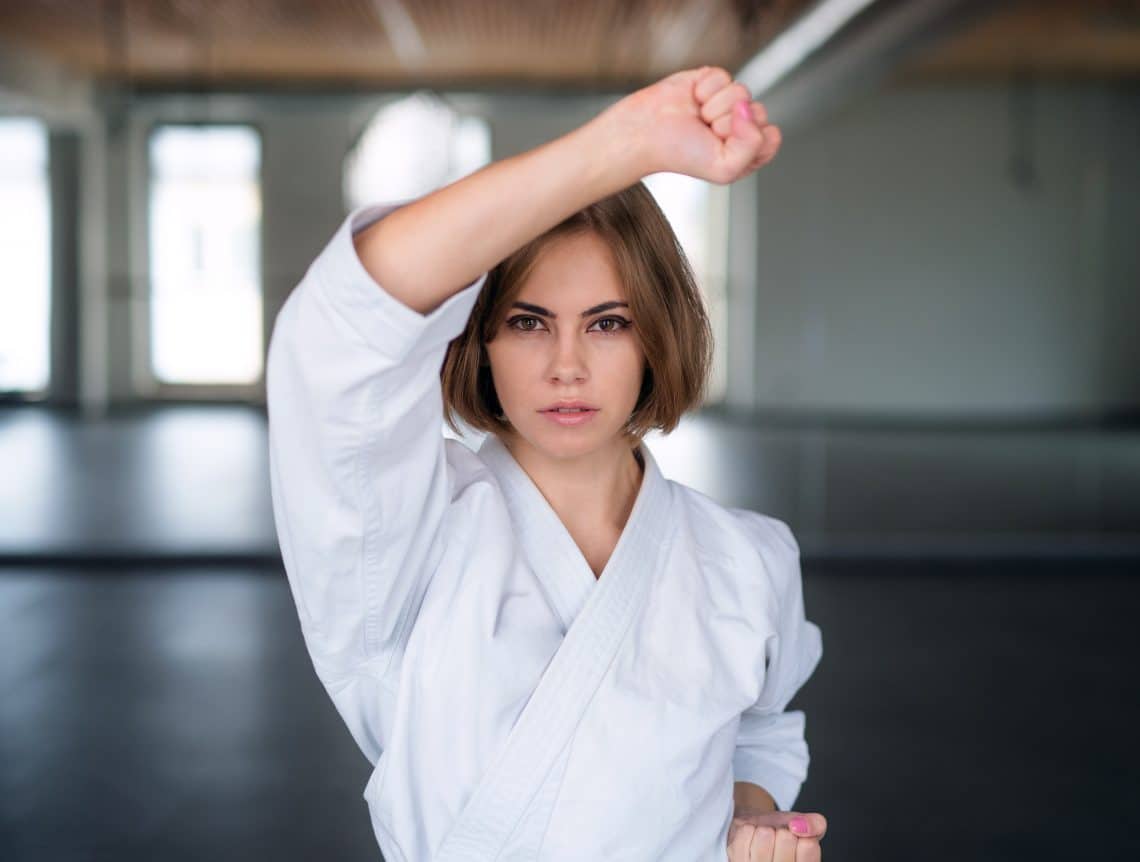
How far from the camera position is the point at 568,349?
0.97m

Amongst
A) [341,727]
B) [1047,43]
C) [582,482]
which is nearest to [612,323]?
[582,482]

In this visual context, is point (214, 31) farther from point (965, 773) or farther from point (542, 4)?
point (965, 773)

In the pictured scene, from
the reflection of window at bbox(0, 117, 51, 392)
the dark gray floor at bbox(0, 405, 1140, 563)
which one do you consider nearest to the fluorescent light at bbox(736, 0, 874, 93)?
the dark gray floor at bbox(0, 405, 1140, 563)

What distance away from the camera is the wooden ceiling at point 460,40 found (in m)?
5.27

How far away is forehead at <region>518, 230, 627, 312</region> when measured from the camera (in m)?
0.97

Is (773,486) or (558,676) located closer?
(558,676)

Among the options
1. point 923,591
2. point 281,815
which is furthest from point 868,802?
point 923,591

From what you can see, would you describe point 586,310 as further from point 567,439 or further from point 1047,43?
point 1047,43

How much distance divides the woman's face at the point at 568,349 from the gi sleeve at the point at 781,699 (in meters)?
0.22

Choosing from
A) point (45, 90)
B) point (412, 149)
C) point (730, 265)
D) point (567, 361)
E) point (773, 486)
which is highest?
point (45, 90)

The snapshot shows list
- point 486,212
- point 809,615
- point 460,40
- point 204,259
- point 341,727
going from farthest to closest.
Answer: point 460,40
point 204,259
point 809,615
point 341,727
point 486,212

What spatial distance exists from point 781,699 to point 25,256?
469 centimetres

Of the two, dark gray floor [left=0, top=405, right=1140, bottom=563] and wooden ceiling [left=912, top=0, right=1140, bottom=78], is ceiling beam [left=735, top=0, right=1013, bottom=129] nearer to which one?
wooden ceiling [left=912, top=0, right=1140, bottom=78]

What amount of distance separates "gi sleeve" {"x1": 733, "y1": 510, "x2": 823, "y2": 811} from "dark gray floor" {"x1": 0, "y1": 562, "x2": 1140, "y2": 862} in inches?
58.9
